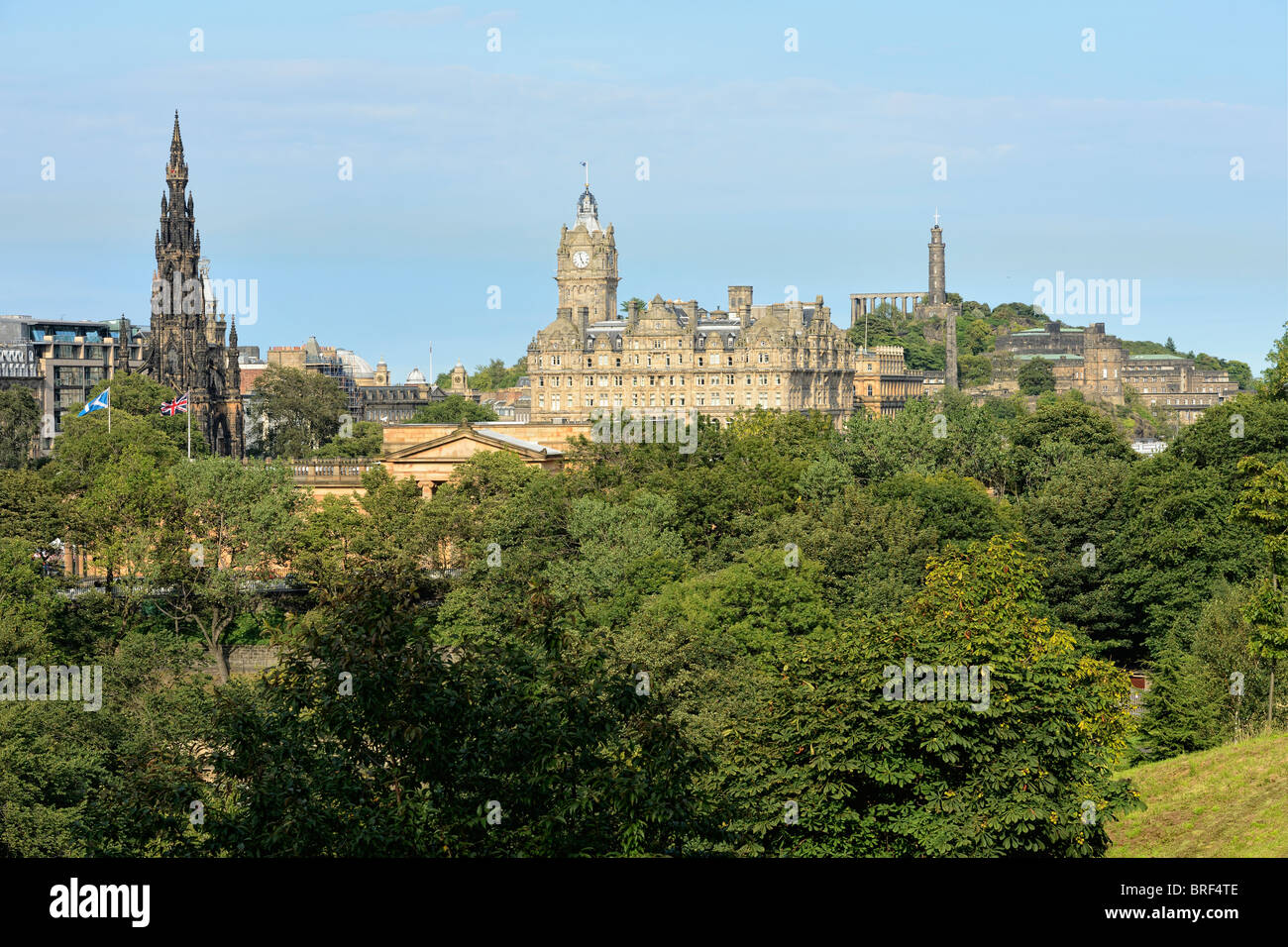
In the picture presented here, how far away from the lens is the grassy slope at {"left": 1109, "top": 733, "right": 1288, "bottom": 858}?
3047 centimetres

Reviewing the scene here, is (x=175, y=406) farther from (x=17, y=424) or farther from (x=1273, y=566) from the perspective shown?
(x=1273, y=566)

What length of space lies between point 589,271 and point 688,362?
33.4 meters

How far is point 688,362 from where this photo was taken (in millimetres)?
160500

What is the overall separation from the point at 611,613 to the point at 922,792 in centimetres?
3026

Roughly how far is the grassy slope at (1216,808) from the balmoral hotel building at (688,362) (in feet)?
391

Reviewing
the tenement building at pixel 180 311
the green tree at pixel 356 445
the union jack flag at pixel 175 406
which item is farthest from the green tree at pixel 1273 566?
the tenement building at pixel 180 311

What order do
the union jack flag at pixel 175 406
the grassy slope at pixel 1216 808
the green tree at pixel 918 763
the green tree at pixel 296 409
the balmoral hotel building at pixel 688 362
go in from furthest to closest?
the balmoral hotel building at pixel 688 362 → the green tree at pixel 296 409 → the union jack flag at pixel 175 406 → the grassy slope at pixel 1216 808 → the green tree at pixel 918 763

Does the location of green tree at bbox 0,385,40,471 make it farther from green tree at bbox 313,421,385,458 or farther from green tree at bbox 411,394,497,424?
green tree at bbox 411,394,497,424

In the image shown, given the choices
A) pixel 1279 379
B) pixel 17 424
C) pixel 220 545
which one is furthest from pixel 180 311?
pixel 1279 379

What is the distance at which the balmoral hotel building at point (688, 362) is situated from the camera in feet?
522

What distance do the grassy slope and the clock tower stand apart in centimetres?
15391

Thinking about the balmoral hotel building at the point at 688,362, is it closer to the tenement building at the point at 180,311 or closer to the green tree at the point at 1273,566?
the tenement building at the point at 180,311

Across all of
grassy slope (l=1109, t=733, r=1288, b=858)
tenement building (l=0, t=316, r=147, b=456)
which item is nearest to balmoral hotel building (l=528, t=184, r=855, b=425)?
tenement building (l=0, t=316, r=147, b=456)
